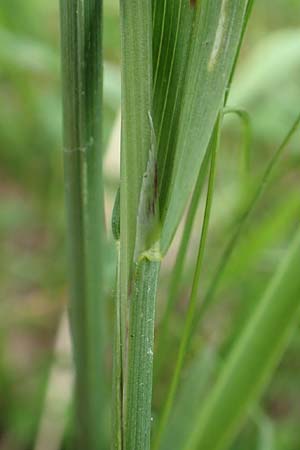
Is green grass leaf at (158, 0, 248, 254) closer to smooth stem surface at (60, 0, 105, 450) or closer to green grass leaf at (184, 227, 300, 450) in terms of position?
smooth stem surface at (60, 0, 105, 450)

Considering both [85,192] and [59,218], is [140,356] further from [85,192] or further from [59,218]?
[59,218]

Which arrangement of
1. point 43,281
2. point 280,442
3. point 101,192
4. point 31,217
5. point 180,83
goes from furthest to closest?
point 31,217 < point 43,281 < point 280,442 < point 101,192 < point 180,83

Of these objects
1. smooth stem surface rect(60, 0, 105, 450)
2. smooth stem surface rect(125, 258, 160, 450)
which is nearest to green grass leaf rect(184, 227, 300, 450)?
smooth stem surface rect(60, 0, 105, 450)

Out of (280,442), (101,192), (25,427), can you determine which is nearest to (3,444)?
(25,427)

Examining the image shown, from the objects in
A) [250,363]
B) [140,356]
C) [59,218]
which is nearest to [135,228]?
[140,356]

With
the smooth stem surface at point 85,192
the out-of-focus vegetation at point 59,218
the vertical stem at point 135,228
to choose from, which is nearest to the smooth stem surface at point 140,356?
the vertical stem at point 135,228

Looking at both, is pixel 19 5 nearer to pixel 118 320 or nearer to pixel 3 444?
pixel 3 444

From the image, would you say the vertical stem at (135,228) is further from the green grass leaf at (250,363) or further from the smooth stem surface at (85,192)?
the green grass leaf at (250,363)

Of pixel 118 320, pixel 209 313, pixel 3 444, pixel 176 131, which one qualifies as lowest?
pixel 3 444
